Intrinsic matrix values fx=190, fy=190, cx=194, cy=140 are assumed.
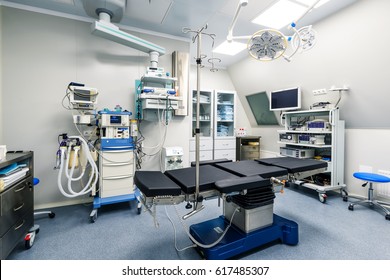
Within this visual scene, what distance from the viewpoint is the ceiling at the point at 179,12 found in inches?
107

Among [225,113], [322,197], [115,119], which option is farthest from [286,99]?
[115,119]

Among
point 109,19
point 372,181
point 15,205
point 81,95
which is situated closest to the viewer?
point 15,205

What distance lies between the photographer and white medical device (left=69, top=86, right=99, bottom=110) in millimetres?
2527

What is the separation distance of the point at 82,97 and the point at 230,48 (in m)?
3.35

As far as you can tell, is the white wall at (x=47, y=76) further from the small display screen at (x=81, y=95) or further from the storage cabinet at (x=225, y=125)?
the storage cabinet at (x=225, y=125)

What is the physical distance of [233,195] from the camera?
1.87 meters

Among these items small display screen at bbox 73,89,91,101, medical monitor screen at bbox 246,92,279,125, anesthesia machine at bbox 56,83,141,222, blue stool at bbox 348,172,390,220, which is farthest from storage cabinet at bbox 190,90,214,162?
blue stool at bbox 348,172,390,220

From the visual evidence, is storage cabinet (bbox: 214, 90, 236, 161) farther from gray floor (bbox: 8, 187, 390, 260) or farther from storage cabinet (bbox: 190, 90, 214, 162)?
gray floor (bbox: 8, 187, 390, 260)

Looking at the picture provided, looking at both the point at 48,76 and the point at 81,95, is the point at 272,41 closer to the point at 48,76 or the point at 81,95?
the point at 81,95

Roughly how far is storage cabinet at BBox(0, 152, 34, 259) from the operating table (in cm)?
114

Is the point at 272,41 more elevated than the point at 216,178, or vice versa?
the point at 272,41

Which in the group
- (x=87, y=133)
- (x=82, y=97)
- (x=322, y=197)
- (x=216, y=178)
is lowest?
(x=322, y=197)

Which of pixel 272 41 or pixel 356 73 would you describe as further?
pixel 356 73

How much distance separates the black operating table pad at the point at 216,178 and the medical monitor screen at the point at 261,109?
3105 mm
